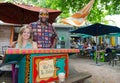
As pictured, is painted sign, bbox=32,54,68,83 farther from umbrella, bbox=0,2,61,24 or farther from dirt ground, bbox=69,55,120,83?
umbrella, bbox=0,2,61,24

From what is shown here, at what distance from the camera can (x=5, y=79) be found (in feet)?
21.6

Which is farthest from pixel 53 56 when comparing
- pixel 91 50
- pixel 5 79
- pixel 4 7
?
pixel 91 50

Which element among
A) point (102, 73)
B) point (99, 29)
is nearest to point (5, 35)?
point (99, 29)

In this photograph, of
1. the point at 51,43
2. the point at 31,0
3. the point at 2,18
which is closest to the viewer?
the point at 51,43

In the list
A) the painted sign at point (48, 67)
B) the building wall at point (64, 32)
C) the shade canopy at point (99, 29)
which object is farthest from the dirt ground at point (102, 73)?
the building wall at point (64, 32)

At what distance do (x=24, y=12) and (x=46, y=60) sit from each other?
13.2ft

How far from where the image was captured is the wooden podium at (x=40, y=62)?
158 inches

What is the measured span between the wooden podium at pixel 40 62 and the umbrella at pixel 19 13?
3.38 metres

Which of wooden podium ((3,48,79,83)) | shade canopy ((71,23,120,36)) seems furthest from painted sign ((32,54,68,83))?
shade canopy ((71,23,120,36))

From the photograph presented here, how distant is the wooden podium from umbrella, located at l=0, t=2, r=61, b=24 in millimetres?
3379

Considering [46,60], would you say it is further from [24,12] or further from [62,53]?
[24,12]

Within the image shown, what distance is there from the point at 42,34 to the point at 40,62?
1358mm

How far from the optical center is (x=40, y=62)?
417 centimetres

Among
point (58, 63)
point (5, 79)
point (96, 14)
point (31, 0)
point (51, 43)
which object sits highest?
point (31, 0)
